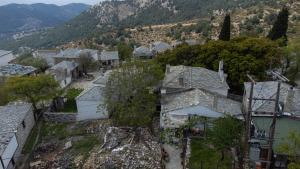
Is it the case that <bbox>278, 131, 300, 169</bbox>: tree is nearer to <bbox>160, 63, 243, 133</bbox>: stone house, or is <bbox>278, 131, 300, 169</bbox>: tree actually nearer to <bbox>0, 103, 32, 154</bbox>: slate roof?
<bbox>160, 63, 243, 133</bbox>: stone house

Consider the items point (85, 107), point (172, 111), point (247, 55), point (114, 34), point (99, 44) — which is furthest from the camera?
point (114, 34)

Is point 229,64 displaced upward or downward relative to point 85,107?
upward

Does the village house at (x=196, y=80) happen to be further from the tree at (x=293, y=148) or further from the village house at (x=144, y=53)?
the village house at (x=144, y=53)

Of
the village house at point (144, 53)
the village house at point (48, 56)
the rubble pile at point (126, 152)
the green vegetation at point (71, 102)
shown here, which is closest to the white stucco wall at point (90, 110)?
the green vegetation at point (71, 102)

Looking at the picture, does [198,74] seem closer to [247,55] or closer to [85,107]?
[247,55]

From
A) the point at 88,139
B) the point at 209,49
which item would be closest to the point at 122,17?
the point at 209,49

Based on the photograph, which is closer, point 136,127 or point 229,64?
point 136,127

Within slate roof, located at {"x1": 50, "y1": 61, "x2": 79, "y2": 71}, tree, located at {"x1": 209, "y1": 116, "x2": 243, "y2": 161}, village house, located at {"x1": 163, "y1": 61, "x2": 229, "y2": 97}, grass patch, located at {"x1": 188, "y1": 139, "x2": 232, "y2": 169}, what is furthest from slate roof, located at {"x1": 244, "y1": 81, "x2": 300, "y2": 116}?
slate roof, located at {"x1": 50, "y1": 61, "x2": 79, "y2": 71}
